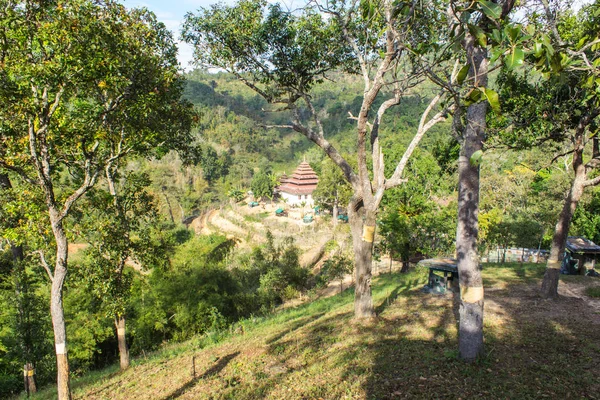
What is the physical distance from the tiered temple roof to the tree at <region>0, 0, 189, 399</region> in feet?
116

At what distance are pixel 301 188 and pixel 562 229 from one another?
35.5 metres

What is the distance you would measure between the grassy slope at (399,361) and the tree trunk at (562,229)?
49 cm

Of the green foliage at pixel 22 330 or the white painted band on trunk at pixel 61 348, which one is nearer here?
the white painted band on trunk at pixel 61 348

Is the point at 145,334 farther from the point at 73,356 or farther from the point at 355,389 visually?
the point at 355,389

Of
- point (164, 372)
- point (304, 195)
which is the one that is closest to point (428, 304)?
point (164, 372)

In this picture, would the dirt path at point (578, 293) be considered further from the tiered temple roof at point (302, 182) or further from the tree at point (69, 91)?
the tiered temple roof at point (302, 182)

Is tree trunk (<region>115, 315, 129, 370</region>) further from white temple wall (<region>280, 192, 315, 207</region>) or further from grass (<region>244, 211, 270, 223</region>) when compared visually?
white temple wall (<region>280, 192, 315, 207</region>)

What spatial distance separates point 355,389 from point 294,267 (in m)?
14.0

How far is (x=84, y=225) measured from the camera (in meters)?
6.25

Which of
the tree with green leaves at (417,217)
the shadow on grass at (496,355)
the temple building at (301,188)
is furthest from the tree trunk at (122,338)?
the temple building at (301,188)

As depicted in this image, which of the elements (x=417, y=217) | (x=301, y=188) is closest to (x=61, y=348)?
(x=417, y=217)

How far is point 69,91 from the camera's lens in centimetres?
532

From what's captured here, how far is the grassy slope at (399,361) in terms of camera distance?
425 centimetres

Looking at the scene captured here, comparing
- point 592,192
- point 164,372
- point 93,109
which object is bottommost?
point 164,372
